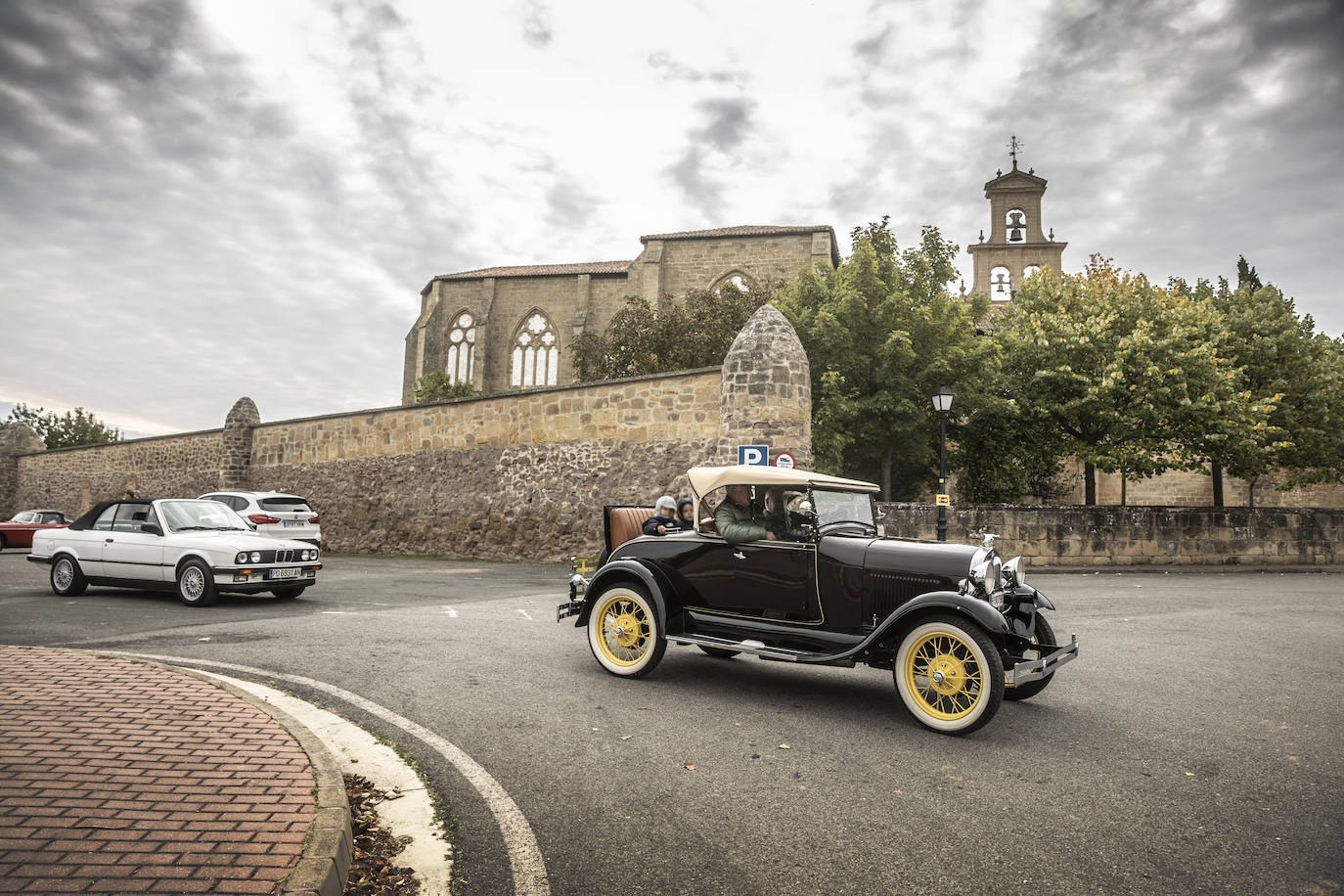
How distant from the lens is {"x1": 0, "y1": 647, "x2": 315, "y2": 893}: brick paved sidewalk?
2480mm

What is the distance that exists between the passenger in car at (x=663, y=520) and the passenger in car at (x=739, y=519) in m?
0.65

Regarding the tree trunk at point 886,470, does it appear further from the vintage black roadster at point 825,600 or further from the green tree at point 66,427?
the green tree at point 66,427

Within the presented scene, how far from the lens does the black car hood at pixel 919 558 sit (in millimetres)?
4996

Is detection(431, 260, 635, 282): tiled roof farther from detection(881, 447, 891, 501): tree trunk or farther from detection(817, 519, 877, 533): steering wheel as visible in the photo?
detection(817, 519, 877, 533): steering wheel

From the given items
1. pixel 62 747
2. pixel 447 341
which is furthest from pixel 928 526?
pixel 447 341

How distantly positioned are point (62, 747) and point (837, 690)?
4.83m

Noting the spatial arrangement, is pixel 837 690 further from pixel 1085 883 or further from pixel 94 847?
pixel 94 847

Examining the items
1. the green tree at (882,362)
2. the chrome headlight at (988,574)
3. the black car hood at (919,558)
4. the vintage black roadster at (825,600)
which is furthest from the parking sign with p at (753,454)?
the chrome headlight at (988,574)

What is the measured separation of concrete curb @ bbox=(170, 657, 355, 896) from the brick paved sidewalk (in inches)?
1.7

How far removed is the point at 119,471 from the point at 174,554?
28168 millimetres

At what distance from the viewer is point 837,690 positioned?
235 inches

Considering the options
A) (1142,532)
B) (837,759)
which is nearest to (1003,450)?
(1142,532)

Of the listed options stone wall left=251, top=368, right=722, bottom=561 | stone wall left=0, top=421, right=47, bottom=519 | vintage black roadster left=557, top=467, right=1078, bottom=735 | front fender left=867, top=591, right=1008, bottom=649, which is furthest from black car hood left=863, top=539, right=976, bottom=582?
stone wall left=0, top=421, right=47, bottom=519

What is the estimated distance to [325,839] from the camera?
2773 millimetres
